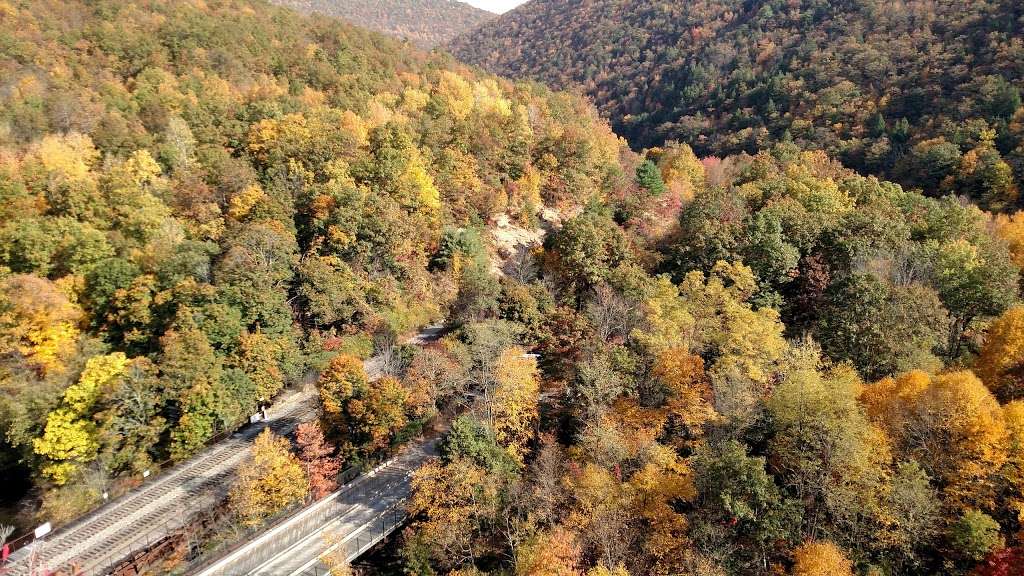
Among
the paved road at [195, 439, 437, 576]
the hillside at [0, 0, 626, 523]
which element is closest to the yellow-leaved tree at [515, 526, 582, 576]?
the paved road at [195, 439, 437, 576]

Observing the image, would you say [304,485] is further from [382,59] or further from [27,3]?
[27,3]

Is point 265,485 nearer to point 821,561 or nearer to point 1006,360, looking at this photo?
point 821,561

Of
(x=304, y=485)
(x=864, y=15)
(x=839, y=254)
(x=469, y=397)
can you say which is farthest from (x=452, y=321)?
(x=864, y=15)

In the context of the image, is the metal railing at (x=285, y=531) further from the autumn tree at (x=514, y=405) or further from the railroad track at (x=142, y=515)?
the autumn tree at (x=514, y=405)

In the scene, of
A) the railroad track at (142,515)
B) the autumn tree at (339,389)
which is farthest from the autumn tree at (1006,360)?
the railroad track at (142,515)

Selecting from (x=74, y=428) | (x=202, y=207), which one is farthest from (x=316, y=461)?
(x=202, y=207)

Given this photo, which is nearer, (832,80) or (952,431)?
(952,431)
